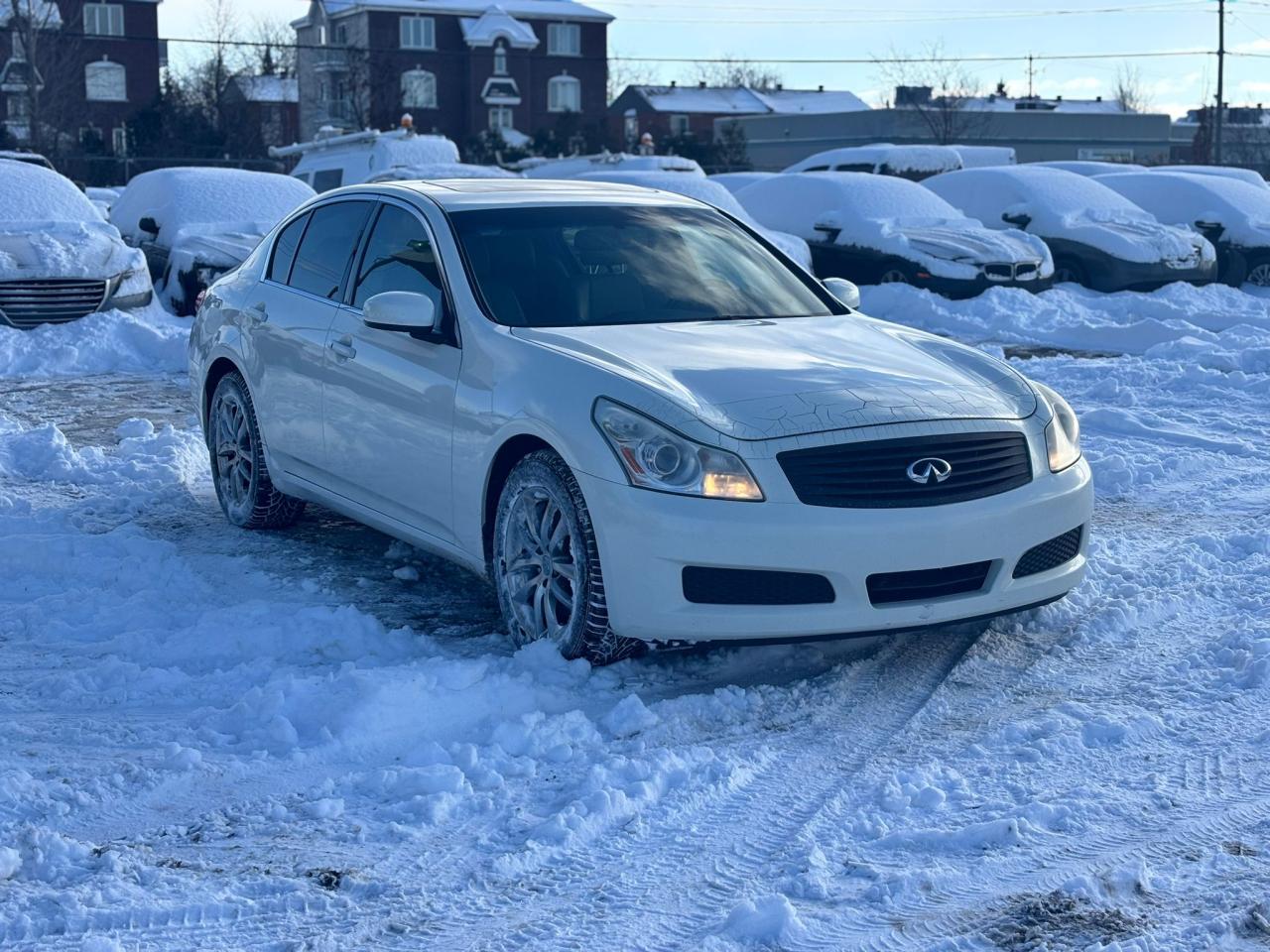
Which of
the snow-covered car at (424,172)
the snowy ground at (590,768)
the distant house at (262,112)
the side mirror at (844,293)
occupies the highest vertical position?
the distant house at (262,112)

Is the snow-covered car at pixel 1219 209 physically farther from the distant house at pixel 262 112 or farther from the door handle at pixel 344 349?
the distant house at pixel 262 112

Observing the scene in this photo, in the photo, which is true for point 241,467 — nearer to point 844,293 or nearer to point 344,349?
point 344,349

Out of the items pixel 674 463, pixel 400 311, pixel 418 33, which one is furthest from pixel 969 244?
pixel 418 33

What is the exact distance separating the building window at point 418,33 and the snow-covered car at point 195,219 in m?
55.2

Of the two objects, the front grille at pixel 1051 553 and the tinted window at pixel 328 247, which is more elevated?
the tinted window at pixel 328 247

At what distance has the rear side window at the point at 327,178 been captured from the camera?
810 inches

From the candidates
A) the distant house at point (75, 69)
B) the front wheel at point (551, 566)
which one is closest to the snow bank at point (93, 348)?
the front wheel at point (551, 566)

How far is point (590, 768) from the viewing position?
4.26 m

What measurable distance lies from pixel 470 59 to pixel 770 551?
224 ft

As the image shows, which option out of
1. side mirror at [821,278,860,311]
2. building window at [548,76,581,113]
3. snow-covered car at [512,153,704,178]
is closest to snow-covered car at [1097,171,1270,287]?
snow-covered car at [512,153,704,178]

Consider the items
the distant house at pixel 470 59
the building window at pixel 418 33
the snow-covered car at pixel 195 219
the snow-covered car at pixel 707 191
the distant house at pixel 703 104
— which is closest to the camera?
the snow-covered car at pixel 195 219

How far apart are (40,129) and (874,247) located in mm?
31062

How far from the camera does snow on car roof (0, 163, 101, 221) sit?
13.7 meters

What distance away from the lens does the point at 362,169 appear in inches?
798
